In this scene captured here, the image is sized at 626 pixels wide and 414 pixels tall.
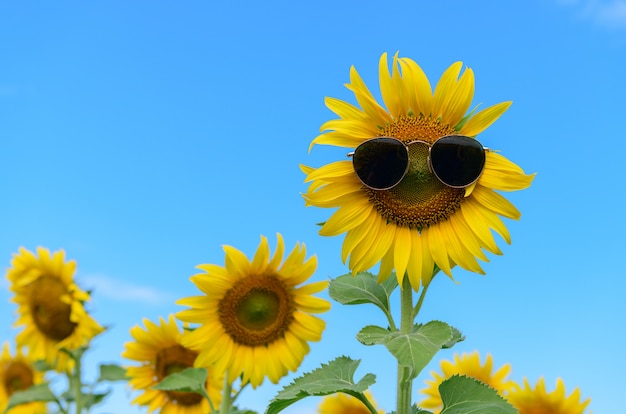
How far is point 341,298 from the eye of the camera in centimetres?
412

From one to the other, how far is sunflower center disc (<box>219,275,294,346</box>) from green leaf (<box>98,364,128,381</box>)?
7.42ft

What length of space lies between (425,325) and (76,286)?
5275 mm

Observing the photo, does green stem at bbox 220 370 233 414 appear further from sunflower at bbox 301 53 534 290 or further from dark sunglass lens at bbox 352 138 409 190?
dark sunglass lens at bbox 352 138 409 190

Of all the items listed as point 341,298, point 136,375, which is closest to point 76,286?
point 136,375

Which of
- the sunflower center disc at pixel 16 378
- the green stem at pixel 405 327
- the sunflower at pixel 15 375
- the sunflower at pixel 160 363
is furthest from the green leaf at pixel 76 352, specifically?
the green stem at pixel 405 327

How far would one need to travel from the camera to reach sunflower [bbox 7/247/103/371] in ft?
25.7

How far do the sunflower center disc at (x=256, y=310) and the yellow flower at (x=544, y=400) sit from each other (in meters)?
2.02

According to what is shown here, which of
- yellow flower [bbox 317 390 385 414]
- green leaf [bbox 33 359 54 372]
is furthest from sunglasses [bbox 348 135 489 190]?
green leaf [bbox 33 359 54 372]

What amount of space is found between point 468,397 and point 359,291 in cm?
84

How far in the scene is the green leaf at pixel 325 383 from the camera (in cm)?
360

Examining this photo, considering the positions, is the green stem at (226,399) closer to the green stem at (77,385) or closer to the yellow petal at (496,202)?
the green stem at (77,385)

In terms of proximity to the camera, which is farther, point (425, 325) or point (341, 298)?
point (341, 298)

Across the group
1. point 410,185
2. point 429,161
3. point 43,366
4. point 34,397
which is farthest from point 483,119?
point 43,366

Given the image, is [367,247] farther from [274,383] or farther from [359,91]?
[274,383]
